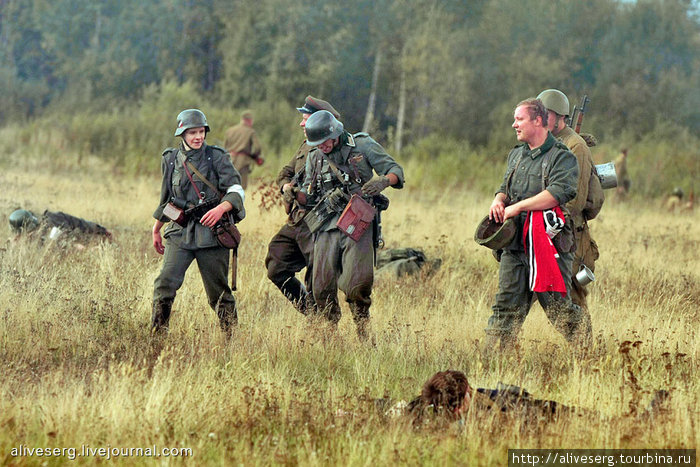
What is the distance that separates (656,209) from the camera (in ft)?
74.1

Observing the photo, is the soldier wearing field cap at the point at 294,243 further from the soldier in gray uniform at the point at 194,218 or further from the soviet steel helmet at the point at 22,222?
the soviet steel helmet at the point at 22,222

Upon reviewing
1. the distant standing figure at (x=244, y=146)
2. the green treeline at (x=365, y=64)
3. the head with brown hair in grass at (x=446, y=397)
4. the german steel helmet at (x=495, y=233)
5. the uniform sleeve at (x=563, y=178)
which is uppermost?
the green treeline at (x=365, y=64)

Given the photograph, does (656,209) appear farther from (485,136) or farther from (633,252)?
(485,136)

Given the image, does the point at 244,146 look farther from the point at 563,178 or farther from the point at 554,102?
the point at 563,178

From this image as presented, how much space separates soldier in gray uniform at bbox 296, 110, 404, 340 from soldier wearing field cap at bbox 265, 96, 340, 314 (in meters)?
0.16

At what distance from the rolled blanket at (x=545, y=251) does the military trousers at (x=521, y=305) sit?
0.16 metres

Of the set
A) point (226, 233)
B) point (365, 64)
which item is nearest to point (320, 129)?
point (226, 233)

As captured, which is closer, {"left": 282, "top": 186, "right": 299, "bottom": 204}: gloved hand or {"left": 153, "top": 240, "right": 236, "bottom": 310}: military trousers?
{"left": 153, "top": 240, "right": 236, "bottom": 310}: military trousers

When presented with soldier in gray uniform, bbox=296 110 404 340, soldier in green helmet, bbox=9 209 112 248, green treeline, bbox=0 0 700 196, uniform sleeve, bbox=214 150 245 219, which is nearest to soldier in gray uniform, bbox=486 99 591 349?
soldier in gray uniform, bbox=296 110 404 340

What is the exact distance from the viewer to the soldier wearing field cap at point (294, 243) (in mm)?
7973

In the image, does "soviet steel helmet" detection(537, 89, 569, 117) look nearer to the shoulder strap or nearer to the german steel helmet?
the german steel helmet

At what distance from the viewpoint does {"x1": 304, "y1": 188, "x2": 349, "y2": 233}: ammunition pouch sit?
7598mm

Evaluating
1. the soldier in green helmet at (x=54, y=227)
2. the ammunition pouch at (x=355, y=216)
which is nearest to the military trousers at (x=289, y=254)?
the ammunition pouch at (x=355, y=216)

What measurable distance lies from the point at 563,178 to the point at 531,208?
30 centimetres
